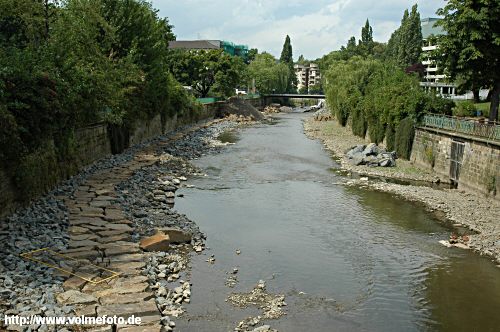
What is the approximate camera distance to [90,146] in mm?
→ 26891

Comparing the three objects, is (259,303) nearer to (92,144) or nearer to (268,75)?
(92,144)

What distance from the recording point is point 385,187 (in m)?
26.5

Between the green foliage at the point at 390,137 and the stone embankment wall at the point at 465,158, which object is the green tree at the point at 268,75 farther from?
the stone embankment wall at the point at 465,158

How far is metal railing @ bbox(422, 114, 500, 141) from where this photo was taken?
23.4 m

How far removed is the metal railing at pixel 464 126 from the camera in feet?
76.6

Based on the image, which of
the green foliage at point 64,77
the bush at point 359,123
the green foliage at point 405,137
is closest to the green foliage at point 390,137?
the green foliage at point 405,137

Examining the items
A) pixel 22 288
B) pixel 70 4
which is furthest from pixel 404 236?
pixel 70 4

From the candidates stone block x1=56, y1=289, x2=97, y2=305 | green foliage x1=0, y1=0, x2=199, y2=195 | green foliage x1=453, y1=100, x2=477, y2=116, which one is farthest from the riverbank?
green foliage x1=0, y1=0, x2=199, y2=195

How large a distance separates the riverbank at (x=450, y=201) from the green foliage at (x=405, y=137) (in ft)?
2.28

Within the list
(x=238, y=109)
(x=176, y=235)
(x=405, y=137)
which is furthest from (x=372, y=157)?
(x=238, y=109)

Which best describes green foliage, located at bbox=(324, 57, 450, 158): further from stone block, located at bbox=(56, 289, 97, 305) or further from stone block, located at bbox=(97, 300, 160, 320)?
stone block, located at bbox=(56, 289, 97, 305)

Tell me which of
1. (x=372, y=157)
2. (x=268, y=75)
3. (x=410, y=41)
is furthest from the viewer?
(x=268, y=75)

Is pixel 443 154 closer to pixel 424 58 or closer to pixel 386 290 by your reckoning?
pixel 424 58

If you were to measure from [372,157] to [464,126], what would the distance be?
7.89 meters
